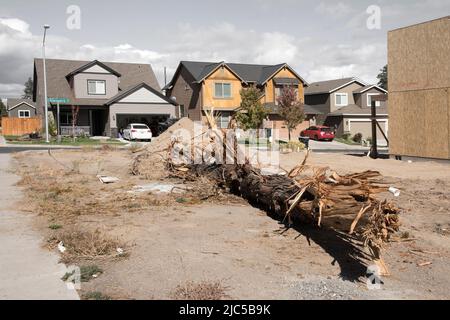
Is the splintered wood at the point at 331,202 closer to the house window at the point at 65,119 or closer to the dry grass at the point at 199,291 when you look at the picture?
the dry grass at the point at 199,291

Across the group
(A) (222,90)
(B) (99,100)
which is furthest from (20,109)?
(A) (222,90)

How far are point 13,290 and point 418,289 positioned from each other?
4.69 m

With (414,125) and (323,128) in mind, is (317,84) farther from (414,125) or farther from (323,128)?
(414,125)

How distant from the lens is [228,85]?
4625 centimetres

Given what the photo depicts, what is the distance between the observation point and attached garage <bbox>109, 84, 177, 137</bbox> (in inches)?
1674

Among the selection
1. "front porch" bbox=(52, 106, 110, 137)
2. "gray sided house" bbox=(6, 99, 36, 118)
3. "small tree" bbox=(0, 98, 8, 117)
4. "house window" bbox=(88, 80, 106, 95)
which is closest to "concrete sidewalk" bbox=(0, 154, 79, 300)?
"front porch" bbox=(52, 106, 110, 137)

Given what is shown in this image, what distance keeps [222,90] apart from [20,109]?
146 ft

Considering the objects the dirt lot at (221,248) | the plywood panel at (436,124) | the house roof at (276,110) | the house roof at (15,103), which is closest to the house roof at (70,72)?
the house roof at (276,110)

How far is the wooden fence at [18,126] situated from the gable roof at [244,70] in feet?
52.8

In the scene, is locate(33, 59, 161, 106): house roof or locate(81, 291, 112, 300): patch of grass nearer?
locate(81, 291, 112, 300): patch of grass

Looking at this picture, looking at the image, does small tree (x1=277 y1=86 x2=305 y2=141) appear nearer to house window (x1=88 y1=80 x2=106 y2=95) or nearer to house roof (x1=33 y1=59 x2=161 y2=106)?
house roof (x1=33 y1=59 x2=161 y2=106)

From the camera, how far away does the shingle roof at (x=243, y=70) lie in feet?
155

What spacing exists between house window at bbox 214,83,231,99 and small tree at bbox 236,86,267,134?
5346mm
